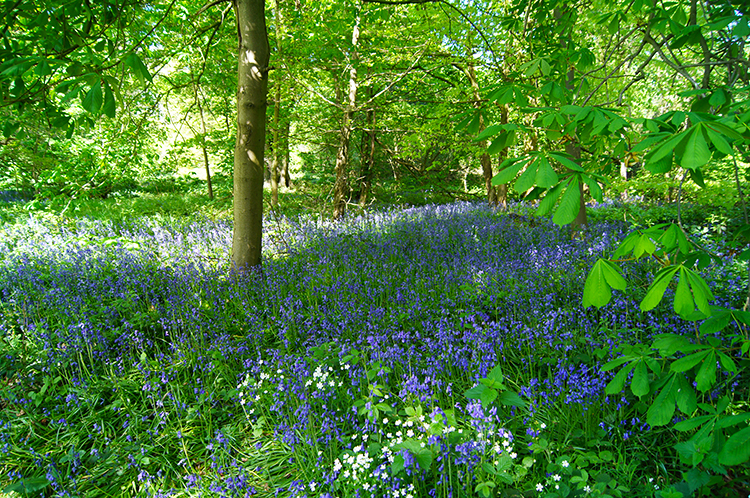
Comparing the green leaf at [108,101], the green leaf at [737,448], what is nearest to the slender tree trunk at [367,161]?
the green leaf at [108,101]

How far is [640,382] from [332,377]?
211cm

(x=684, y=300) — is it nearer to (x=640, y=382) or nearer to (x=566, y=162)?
(x=640, y=382)

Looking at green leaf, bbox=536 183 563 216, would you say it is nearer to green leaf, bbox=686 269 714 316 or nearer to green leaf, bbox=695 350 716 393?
green leaf, bbox=686 269 714 316

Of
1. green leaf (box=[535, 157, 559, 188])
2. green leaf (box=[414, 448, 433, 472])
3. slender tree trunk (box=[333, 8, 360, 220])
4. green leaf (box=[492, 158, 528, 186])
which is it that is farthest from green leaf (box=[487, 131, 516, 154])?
slender tree trunk (box=[333, 8, 360, 220])

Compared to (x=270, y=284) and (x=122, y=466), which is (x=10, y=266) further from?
(x=122, y=466)

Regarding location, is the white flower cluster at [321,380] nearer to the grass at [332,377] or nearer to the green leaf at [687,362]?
the grass at [332,377]

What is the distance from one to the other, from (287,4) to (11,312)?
27.0 feet

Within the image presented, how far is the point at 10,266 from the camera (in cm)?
513

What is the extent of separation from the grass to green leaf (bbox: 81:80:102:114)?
1915 mm

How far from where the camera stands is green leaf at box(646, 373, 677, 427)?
57.6 inches

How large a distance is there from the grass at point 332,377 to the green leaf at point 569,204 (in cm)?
97

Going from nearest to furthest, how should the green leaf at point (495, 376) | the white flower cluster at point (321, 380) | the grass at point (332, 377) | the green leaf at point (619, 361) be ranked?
the green leaf at point (619, 361)
the green leaf at point (495, 376)
the grass at point (332, 377)
the white flower cluster at point (321, 380)

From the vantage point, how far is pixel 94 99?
173cm

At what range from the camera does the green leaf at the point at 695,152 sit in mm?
1104
